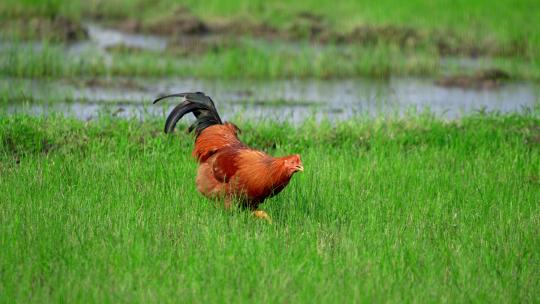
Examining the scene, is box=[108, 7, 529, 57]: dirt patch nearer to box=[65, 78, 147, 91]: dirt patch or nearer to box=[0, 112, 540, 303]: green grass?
box=[65, 78, 147, 91]: dirt patch

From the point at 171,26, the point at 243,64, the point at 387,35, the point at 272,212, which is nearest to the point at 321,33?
the point at 387,35

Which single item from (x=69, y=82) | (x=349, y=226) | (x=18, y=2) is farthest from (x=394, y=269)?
(x=18, y=2)

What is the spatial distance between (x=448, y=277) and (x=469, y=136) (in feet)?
13.4

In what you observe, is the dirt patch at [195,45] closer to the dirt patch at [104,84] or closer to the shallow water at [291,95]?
the shallow water at [291,95]

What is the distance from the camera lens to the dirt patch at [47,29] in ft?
50.6

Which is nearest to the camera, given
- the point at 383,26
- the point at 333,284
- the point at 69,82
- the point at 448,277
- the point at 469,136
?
the point at 333,284

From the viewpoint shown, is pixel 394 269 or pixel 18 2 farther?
pixel 18 2

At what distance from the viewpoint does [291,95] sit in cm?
1280

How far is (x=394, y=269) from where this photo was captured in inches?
210

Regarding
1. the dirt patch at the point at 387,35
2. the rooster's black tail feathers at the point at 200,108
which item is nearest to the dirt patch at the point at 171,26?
the dirt patch at the point at 387,35

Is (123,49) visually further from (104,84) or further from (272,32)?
(272,32)

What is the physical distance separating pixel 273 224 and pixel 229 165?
505 millimetres

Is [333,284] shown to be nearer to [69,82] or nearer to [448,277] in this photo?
[448,277]

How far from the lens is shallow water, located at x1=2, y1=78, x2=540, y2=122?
37.7 ft
